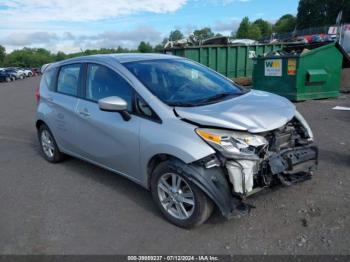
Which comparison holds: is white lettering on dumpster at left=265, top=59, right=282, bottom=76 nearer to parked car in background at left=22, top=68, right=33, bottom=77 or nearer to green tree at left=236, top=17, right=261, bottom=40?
parked car in background at left=22, top=68, right=33, bottom=77

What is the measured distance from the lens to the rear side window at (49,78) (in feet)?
18.1

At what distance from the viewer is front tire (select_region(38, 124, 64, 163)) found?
18.5ft

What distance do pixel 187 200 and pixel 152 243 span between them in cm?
53

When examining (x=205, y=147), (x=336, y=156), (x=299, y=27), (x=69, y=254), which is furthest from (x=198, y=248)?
(x=299, y=27)

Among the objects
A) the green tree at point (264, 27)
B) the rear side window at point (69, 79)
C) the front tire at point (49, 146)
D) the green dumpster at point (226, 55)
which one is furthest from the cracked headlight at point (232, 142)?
the green tree at point (264, 27)

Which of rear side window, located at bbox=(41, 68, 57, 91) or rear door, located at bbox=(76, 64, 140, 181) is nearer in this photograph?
rear door, located at bbox=(76, 64, 140, 181)

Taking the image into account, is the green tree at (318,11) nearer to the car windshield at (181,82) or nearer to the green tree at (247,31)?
the green tree at (247,31)

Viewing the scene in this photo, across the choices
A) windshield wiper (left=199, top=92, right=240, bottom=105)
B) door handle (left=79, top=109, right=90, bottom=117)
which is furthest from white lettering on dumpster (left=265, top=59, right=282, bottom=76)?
door handle (left=79, top=109, right=90, bottom=117)

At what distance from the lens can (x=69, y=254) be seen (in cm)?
325

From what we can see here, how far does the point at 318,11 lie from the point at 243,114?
106 m

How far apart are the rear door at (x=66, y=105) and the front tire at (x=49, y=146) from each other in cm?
24

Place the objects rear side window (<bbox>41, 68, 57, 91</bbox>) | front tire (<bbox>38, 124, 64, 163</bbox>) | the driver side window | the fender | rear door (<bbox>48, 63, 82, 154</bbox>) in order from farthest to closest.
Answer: front tire (<bbox>38, 124, 64, 163</bbox>) < rear side window (<bbox>41, 68, 57, 91</bbox>) < rear door (<bbox>48, 63, 82, 154</bbox>) < the driver side window < the fender

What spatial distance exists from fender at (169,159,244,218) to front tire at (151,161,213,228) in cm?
8

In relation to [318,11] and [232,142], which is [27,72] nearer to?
[232,142]
